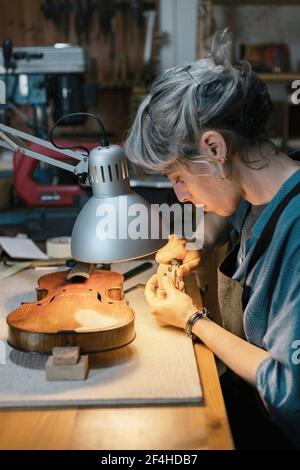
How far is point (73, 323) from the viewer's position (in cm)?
126

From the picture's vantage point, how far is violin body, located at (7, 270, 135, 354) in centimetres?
121

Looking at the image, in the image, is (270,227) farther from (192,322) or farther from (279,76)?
(279,76)

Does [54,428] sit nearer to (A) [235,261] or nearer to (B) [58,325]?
(B) [58,325]

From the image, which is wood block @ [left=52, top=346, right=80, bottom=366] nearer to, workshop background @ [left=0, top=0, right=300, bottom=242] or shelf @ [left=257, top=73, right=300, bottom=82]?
workshop background @ [left=0, top=0, right=300, bottom=242]

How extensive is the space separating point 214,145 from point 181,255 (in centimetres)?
54

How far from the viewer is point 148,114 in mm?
1319

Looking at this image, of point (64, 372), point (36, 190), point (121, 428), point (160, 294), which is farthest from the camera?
point (36, 190)

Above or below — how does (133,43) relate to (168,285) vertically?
above

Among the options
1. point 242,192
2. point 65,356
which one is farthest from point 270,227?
point 65,356

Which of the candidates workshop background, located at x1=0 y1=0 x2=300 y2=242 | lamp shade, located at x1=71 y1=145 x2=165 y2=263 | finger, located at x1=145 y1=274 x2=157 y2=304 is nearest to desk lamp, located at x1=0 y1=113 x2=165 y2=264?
lamp shade, located at x1=71 y1=145 x2=165 y2=263

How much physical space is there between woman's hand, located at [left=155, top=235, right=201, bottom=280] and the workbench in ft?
2.19

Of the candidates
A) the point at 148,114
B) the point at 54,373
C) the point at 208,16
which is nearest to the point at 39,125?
the point at 208,16

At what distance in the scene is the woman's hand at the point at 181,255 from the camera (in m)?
1.75
